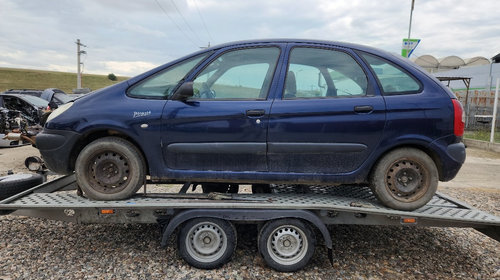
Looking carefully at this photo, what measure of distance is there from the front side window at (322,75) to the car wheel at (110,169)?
1.59 metres

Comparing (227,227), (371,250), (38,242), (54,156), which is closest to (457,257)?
(371,250)

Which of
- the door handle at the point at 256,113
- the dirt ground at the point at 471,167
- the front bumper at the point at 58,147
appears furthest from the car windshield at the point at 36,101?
the door handle at the point at 256,113

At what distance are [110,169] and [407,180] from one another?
288cm

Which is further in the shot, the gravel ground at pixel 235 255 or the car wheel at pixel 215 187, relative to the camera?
the car wheel at pixel 215 187

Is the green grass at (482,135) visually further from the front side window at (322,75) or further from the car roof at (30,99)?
the car roof at (30,99)

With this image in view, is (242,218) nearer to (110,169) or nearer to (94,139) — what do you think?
(110,169)

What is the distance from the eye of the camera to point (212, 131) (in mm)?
3252

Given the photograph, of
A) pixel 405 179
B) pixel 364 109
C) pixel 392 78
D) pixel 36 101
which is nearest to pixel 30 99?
pixel 36 101

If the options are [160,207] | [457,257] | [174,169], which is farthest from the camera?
[457,257]

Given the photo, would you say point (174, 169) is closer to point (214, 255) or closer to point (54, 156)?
point (214, 255)

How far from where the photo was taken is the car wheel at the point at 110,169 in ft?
10.8

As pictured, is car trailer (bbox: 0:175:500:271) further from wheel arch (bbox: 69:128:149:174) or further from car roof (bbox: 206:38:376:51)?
car roof (bbox: 206:38:376:51)

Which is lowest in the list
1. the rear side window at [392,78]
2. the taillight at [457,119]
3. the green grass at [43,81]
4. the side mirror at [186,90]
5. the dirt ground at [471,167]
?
the dirt ground at [471,167]

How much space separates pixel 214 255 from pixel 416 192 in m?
2.02
